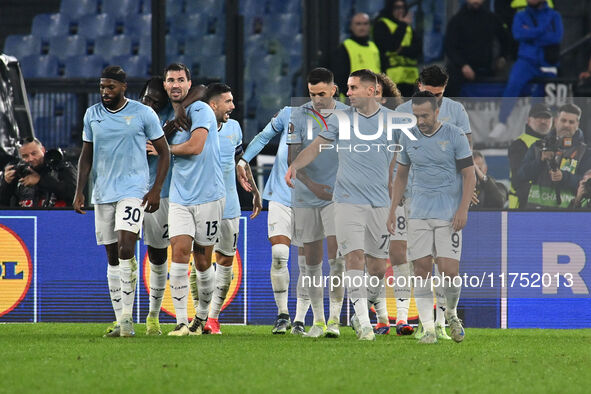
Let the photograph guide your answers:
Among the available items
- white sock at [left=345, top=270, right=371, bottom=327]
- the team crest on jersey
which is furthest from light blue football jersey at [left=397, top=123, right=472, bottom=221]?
white sock at [left=345, top=270, right=371, bottom=327]

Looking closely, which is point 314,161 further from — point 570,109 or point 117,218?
point 570,109

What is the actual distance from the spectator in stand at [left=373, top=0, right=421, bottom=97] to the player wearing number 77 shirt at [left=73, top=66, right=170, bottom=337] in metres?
5.59

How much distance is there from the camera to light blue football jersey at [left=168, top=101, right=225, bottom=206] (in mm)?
8641

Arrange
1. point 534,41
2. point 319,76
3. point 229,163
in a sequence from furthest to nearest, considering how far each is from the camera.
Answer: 1. point 534,41
2. point 229,163
3. point 319,76

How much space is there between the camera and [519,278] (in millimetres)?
10516

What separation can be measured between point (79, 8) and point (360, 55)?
508 centimetres

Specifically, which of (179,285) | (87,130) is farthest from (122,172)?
(179,285)

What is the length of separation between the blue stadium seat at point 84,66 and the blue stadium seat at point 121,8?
0.67m

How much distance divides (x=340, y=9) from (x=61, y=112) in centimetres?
396

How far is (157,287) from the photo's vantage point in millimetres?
9102

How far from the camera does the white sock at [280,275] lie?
31.3 feet

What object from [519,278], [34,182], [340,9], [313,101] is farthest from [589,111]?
[34,182]

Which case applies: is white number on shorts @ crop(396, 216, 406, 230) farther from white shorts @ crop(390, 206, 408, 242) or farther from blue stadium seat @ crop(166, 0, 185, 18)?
blue stadium seat @ crop(166, 0, 185, 18)

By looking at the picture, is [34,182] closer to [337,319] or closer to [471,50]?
[337,319]
